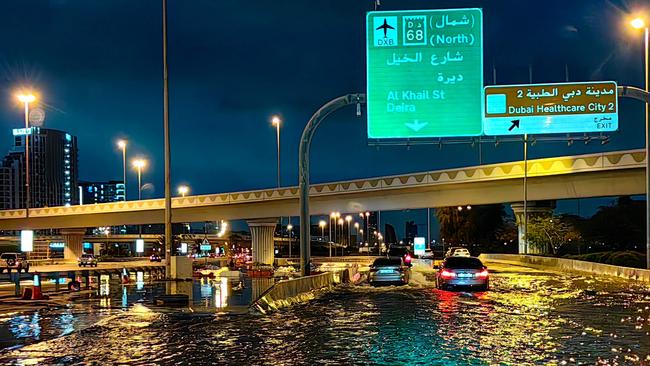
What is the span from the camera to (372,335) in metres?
15.4

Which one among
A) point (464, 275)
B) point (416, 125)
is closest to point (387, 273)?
point (464, 275)

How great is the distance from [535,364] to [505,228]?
115937mm

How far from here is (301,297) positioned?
25109 mm

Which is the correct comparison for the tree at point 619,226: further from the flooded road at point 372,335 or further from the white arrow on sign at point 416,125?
the flooded road at point 372,335

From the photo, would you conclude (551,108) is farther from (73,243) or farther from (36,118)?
(73,243)

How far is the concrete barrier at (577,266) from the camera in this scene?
3580 cm

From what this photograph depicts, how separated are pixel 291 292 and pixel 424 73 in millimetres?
8946

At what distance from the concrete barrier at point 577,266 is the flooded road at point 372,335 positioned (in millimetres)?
12800

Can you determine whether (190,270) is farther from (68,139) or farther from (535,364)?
(68,139)

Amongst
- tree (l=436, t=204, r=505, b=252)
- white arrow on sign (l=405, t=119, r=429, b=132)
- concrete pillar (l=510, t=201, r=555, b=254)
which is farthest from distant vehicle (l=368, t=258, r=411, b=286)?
tree (l=436, t=204, r=505, b=252)

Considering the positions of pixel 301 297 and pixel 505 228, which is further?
pixel 505 228

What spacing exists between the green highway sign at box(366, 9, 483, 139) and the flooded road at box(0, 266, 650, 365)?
6293 mm

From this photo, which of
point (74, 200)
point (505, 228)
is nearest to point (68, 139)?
point (74, 200)

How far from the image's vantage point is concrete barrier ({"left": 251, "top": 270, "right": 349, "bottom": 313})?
68.3 ft
